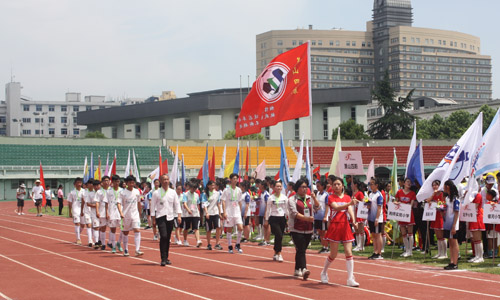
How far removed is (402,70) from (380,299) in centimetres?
17147

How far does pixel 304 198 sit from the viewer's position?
14.3 metres

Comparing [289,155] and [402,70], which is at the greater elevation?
[402,70]

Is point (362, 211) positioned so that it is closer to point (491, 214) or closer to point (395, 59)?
point (491, 214)

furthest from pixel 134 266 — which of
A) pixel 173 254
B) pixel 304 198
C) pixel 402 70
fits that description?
pixel 402 70

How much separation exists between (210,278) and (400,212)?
5.67 meters

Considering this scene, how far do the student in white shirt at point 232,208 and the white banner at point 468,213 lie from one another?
18.4 feet

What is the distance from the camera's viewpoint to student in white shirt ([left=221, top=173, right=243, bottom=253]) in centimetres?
1880

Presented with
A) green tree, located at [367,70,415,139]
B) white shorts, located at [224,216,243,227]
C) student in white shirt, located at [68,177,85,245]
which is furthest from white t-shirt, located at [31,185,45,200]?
green tree, located at [367,70,415,139]

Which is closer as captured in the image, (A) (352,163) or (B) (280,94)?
(A) (352,163)

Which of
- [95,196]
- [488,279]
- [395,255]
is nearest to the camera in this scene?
[488,279]

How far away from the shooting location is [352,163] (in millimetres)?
19156

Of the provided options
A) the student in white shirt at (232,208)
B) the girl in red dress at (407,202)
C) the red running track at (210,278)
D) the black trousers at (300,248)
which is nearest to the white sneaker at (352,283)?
the red running track at (210,278)

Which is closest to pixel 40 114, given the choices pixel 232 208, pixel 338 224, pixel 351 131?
pixel 351 131

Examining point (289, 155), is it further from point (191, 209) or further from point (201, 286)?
point (201, 286)
